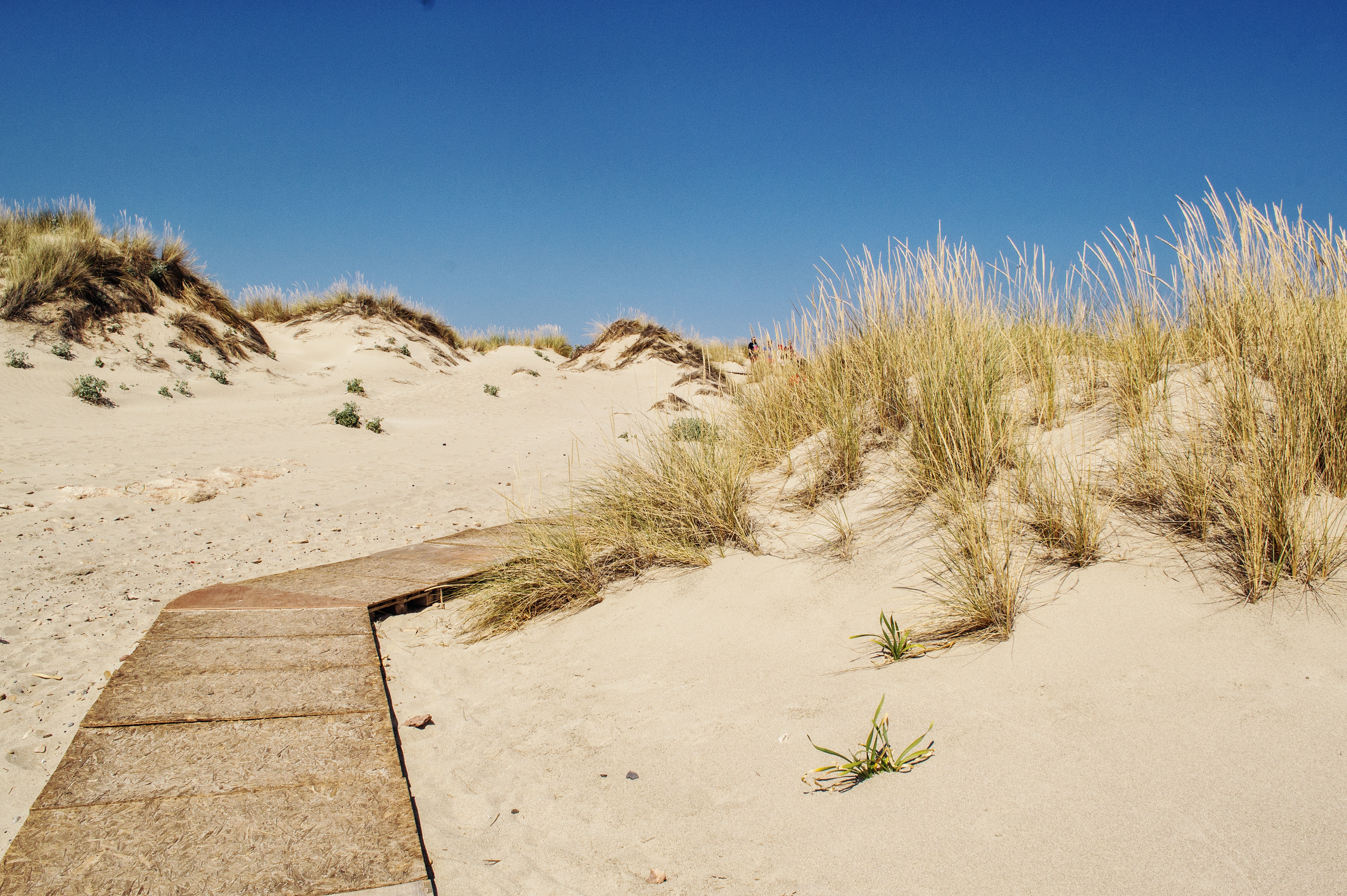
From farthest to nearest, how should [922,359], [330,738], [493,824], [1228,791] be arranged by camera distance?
[922,359] → [330,738] → [493,824] → [1228,791]

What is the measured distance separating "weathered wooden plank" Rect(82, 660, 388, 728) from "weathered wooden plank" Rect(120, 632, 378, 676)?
0.12 feet

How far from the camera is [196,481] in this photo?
598cm

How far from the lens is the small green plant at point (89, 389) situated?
928 centimetres

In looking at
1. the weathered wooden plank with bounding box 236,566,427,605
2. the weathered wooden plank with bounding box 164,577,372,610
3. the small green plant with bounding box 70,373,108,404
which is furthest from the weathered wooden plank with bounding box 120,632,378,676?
the small green plant with bounding box 70,373,108,404

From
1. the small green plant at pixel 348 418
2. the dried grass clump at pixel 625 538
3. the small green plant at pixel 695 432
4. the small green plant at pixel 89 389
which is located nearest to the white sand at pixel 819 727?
the dried grass clump at pixel 625 538

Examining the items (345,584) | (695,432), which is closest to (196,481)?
(345,584)

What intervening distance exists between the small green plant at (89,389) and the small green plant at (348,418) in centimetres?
293

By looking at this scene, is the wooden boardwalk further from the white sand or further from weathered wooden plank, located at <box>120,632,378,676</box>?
the white sand

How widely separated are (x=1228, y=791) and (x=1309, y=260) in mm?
2532

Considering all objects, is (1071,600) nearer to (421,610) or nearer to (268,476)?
(421,610)

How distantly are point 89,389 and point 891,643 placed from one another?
11285mm

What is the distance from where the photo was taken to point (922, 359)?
357cm

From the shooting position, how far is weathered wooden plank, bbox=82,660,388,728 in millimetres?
2230

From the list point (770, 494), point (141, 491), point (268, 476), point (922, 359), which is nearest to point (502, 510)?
point (268, 476)
